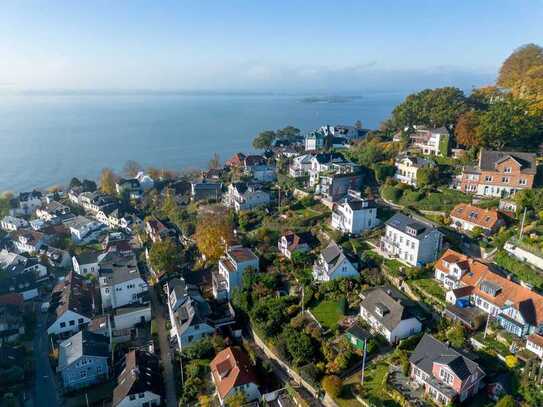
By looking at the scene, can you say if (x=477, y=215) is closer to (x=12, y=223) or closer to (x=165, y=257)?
(x=165, y=257)

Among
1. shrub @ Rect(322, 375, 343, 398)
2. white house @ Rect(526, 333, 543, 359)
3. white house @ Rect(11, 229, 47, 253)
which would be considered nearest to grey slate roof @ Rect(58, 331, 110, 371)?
shrub @ Rect(322, 375, 343, 398)

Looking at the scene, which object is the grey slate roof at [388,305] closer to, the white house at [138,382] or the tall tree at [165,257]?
the white house at [138,382]

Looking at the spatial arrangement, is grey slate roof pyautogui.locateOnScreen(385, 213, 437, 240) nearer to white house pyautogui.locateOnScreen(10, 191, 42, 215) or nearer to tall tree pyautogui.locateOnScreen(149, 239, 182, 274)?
tall tree pyautogui.locateOnScreen(149, 239, 182, 274)

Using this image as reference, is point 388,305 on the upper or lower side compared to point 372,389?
upper

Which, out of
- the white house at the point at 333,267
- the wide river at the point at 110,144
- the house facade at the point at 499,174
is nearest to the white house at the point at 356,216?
the white house at the point at 333,267

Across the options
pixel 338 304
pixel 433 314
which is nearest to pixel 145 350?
pixel 338 304

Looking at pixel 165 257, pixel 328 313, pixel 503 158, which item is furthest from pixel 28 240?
pixel 503 158
